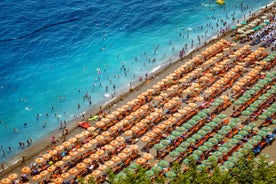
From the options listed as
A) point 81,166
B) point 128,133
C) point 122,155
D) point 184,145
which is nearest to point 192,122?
point 184,145

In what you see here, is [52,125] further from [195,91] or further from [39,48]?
[39,48]

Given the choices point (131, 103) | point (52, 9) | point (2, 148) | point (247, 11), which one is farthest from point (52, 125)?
point (247, 11)

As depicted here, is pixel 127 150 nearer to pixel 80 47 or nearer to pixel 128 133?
pixel 128 133

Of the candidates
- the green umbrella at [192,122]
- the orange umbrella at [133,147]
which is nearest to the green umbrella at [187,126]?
the green umbrella at [192,122]

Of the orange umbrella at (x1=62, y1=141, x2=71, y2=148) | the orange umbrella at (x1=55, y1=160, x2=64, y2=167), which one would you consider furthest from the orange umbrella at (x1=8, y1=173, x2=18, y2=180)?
the orange umbrella at (x1=62, y1=141, x2=71, y2=148)

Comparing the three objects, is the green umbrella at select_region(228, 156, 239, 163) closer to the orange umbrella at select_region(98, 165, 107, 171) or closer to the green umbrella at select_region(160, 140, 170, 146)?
the green umbrella at select_region(160, 140, 170, 146)
